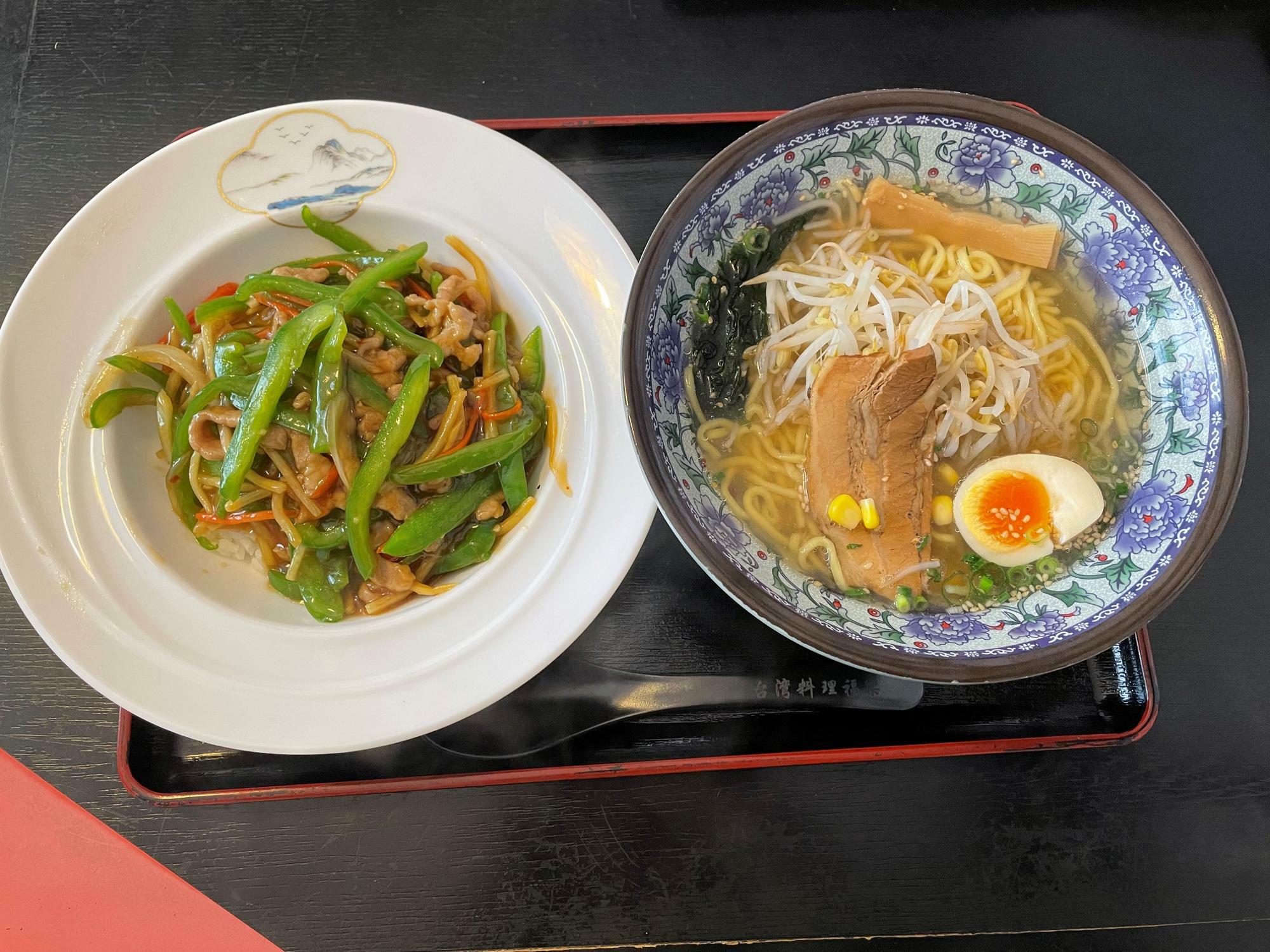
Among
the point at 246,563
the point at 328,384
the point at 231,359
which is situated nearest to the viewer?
the point at 328,384

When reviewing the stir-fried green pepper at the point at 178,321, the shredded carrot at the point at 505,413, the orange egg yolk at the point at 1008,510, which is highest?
the orange egg yolk at the point at 1008,510

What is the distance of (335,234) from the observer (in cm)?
181

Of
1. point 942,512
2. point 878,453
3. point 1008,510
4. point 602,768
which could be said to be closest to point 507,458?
point 602,768

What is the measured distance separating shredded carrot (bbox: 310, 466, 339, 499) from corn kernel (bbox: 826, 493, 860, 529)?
1.13 meters

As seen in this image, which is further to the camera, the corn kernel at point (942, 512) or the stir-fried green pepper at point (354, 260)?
the stir-fried green pepper at point (354, 260)

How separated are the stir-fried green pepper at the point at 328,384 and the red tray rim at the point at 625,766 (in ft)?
2.61

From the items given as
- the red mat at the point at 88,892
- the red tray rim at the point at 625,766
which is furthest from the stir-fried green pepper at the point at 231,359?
the red mat at the point at 88,892

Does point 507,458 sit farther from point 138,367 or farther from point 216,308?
point 138,367

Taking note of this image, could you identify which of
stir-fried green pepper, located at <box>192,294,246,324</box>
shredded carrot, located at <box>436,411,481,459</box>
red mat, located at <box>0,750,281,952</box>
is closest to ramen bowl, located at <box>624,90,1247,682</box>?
shredded carrot, located at <box>436,411,481,459</box>

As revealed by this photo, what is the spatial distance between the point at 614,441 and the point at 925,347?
0.73 metres

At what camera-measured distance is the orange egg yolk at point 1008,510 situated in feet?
5.25

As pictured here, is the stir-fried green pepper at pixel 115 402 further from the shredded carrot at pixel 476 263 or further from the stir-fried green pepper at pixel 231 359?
the shredded carrot at pixel 476 263

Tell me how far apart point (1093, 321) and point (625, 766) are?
5.07 ft

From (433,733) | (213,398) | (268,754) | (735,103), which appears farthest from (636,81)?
(268,754)
